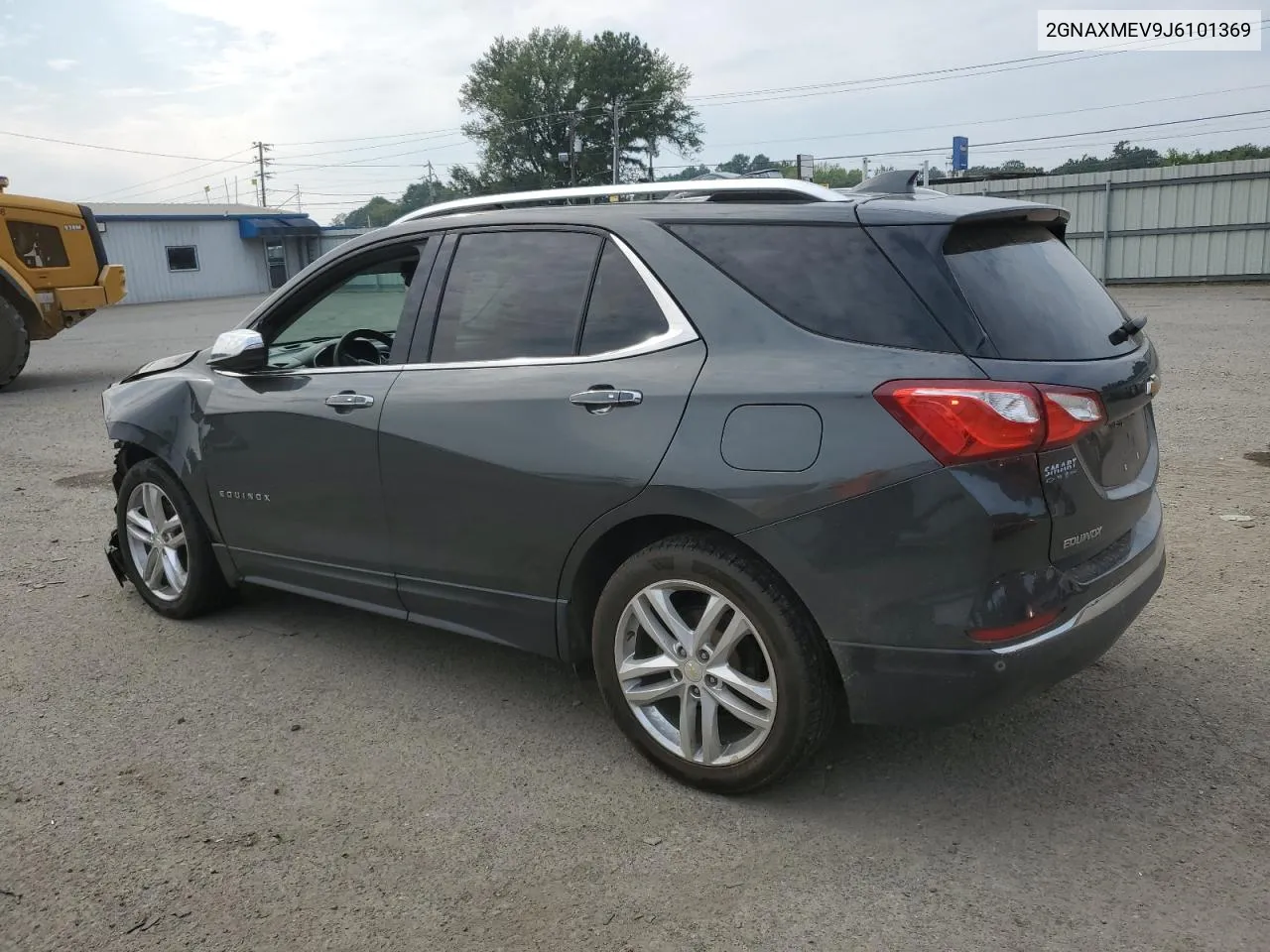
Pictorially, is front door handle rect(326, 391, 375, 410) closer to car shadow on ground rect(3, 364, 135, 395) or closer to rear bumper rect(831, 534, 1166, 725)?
rear bumper rect(831, 534, 1166, 725)

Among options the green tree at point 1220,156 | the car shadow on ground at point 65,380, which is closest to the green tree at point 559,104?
the green tree at point 1220,156

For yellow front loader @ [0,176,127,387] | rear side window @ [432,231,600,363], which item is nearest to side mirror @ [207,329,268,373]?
rear side window @ [432,231,600,363]

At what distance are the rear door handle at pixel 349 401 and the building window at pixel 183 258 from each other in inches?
1772

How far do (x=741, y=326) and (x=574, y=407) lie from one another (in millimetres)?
579

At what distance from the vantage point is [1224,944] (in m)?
2.46

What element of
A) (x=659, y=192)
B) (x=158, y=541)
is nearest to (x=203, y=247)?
(x=158, y=541)

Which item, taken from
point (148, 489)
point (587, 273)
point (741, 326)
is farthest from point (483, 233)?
point (148, 489)

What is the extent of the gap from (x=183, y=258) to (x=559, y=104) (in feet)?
133

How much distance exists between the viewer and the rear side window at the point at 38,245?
13320 millimetres

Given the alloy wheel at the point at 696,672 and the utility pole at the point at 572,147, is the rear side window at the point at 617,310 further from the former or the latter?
the utility pole at the point at 572,147

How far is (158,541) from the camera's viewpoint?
4781 mm

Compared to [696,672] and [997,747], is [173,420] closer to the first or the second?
[696,672]

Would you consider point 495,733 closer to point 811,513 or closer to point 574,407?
point 574,407

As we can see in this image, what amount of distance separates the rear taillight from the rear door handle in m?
1.92
